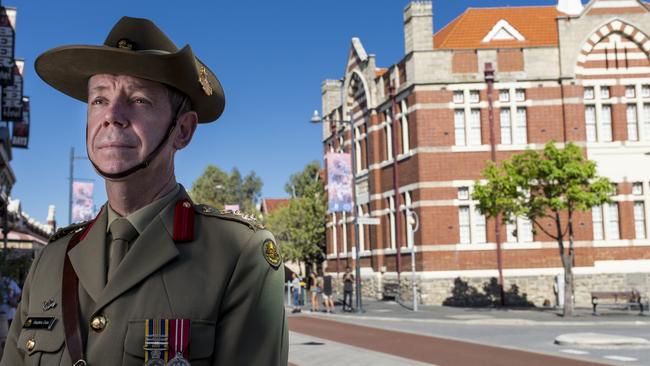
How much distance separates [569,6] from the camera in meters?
40.3

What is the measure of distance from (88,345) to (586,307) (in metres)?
32.2

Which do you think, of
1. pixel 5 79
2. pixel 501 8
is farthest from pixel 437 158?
pixel 5 79

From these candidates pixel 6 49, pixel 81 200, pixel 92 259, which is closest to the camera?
pixel 92 259

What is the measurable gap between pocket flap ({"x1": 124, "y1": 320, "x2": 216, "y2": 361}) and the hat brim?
0.66m

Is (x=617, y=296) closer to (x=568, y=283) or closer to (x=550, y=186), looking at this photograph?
(x=568, y=283)

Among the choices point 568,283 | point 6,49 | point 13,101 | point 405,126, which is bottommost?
point 568,283

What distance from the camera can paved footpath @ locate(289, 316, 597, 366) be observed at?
12945 millimetres

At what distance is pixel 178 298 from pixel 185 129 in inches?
20.4

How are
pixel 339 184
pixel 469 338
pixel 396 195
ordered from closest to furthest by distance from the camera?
1. pixel 469 338
2. pixel 339 184
3. pixel 396 195

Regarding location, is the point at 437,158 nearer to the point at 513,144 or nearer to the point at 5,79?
the point at 513,144

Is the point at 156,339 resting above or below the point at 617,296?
above

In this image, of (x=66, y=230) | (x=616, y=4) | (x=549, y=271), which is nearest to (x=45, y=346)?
(x=66, y=230)

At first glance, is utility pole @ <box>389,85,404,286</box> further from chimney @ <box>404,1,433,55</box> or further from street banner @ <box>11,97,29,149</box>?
street banner @ <box>11,97,29,149</box>

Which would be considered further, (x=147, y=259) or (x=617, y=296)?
(x=617, y=296)
